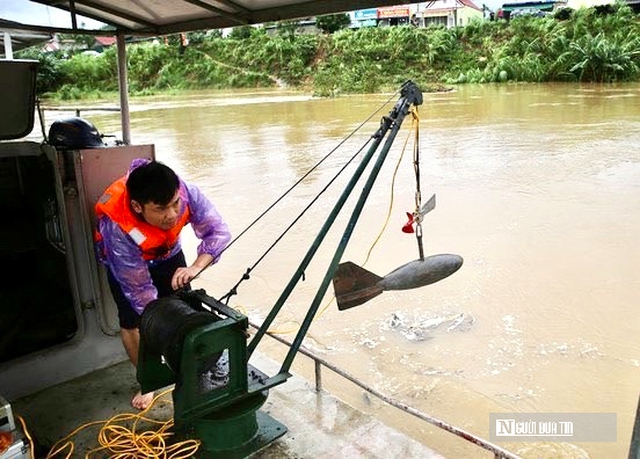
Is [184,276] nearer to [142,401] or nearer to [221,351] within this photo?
[221,351]

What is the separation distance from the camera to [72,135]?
2.86 metres

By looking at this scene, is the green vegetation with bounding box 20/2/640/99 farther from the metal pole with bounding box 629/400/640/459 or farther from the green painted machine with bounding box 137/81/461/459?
the metal pole with bounding box 629/400/640/459

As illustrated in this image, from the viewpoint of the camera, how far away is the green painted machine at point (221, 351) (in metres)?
2.05

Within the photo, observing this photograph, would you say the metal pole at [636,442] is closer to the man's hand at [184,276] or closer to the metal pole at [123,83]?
the man's hand at [184,276]

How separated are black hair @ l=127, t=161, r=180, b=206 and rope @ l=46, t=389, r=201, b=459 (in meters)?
1.03

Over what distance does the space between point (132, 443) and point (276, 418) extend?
0.64 metres

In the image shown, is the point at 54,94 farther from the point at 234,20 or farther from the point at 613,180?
the point at 234,20

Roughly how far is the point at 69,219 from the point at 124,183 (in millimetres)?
616

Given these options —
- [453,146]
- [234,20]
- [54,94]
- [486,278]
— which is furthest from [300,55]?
[234,20]

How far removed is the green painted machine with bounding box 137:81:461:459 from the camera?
6.73 ft

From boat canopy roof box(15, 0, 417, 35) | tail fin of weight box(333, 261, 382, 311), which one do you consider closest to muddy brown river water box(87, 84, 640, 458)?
tail fin of weight box(333, 261, 382, 311)

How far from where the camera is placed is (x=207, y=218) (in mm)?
2592

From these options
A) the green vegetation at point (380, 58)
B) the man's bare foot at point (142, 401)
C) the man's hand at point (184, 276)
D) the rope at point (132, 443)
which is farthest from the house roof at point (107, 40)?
the green vegetation at point (380, 58)

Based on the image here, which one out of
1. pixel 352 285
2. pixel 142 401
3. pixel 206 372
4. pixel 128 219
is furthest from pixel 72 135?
pixel 352 285
